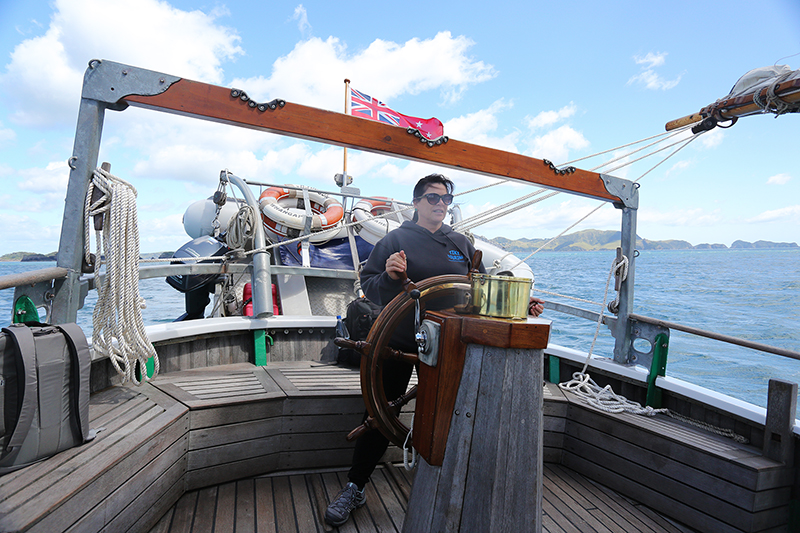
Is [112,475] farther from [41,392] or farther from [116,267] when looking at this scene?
[116,267]

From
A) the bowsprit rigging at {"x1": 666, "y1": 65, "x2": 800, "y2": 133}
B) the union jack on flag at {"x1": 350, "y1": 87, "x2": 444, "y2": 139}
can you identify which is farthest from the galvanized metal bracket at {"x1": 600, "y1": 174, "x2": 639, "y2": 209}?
the union jack on flag at {"x1": 350, "y1": 87, "x2": 444, "y2": 139}

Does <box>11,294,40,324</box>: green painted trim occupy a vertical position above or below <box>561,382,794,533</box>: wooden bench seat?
above

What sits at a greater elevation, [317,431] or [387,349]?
[387,349]

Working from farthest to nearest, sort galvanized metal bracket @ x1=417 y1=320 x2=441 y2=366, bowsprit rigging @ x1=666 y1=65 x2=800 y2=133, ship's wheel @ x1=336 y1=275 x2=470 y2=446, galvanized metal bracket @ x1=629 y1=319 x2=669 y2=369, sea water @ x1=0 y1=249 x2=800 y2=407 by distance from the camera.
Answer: sea water @ x1=0 y1=249 x2=800 y2=407 < galvanized metal bracket @ x1=629 y1=319 x2=669 y2=369 < bowsprit rigging @ x1=666 y1=65 x2=800 y2=133 < ship's wheel @ x1=336 y1=275 x2=470 y2=446 < galvanized metal bracket @ x1=417 y1=320 x2=441 y2=366

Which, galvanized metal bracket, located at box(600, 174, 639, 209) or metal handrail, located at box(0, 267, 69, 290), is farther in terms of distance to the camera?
galvanized metal bracket, located at box(600, 174, 639, 209)

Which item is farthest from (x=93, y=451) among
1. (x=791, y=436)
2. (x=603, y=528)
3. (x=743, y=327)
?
(x=743, y=327)

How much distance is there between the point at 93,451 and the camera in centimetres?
133

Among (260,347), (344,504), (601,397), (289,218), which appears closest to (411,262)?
(344,504)

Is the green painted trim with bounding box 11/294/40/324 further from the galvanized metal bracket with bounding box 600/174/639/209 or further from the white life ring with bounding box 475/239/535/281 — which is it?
the white life ring with bounding box 475/239/535/281

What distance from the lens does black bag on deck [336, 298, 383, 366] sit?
2.59m

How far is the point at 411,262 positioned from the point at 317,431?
0.98m

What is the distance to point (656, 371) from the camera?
2.23 meters

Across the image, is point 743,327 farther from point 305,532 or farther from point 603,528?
point 305,532

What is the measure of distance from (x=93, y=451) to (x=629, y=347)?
8.28 feet
